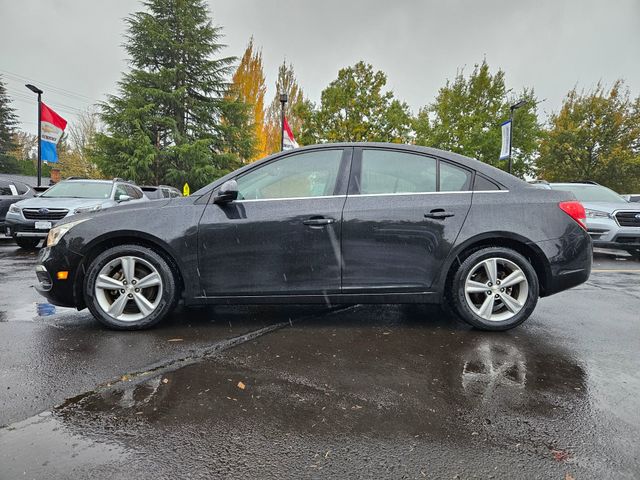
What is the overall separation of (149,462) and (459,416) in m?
1.52

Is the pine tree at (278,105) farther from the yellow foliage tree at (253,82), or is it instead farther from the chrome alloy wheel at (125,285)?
the chrome alloy wheel at (125,285)

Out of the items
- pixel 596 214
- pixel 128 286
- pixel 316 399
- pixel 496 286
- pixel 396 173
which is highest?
pixel 396 173

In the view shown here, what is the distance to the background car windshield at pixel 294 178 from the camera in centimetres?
353

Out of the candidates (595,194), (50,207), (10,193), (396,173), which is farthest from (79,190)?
(595,194)

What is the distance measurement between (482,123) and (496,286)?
81.0 ft

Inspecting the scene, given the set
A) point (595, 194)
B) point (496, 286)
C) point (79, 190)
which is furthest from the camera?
point (79, 190)

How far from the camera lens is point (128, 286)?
11.2 ft

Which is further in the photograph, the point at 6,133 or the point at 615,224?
the point at 6,133

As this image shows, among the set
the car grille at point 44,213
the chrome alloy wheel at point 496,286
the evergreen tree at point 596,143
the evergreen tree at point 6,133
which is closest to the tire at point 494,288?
the chrome alloy wheel at point 496,286

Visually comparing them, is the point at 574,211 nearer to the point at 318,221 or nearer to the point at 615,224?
the point at 318,221

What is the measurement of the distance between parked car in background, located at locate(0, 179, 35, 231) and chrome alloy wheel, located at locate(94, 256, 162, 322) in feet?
31.3

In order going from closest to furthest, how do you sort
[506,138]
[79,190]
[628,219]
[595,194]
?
[628,219]
[595,194]
[79,190]
[506,138]

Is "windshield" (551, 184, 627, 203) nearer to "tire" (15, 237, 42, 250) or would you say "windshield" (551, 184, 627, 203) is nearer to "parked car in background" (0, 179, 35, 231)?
"tire" (15, 237, 42, 250)

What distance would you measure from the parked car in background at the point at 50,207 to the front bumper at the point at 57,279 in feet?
16.1
